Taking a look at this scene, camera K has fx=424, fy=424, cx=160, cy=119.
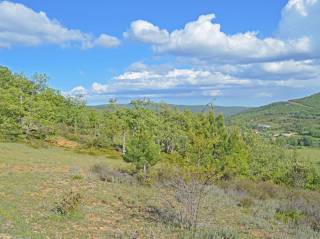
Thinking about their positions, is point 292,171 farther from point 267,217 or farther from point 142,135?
point 267,217

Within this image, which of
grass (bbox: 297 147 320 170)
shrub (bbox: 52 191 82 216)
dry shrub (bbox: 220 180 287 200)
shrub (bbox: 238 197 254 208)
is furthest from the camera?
grass (bbox: 297 147 320 170)

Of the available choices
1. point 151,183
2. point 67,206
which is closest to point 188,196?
point 67,206

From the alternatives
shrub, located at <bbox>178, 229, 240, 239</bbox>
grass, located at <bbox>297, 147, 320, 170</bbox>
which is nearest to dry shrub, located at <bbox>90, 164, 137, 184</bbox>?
shrub, located at <bbox>178, 229, 240, 239</bbox>

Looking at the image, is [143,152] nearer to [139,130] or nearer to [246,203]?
[246,203]

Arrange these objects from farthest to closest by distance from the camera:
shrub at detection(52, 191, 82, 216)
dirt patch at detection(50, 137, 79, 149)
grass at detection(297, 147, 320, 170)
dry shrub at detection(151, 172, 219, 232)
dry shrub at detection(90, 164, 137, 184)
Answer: dirt patch at detection(50, 137, 79, 149), grass at detection(297, 147, 320, 170), dry shrub at detection(90, 164, 137, 184), shrub at detection(52, 191, 82, 216), dry shrub at detection(151, 172, 219, 232)

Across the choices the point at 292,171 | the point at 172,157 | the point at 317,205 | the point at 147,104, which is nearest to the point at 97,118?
the point at 147,104

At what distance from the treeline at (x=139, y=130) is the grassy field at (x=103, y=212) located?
4273 mm

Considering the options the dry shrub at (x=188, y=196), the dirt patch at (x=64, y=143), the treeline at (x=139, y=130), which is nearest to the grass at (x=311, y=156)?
the treeline at (x=139, y=130)

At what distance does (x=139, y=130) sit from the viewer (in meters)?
54.9

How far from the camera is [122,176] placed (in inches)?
1265

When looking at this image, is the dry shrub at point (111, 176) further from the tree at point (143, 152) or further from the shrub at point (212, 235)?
the shrub at point (212, 235)

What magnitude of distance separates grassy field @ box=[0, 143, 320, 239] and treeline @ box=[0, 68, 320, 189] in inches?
168

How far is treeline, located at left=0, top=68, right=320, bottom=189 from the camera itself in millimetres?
39216

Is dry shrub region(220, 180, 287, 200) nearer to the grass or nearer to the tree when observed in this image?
the tree
